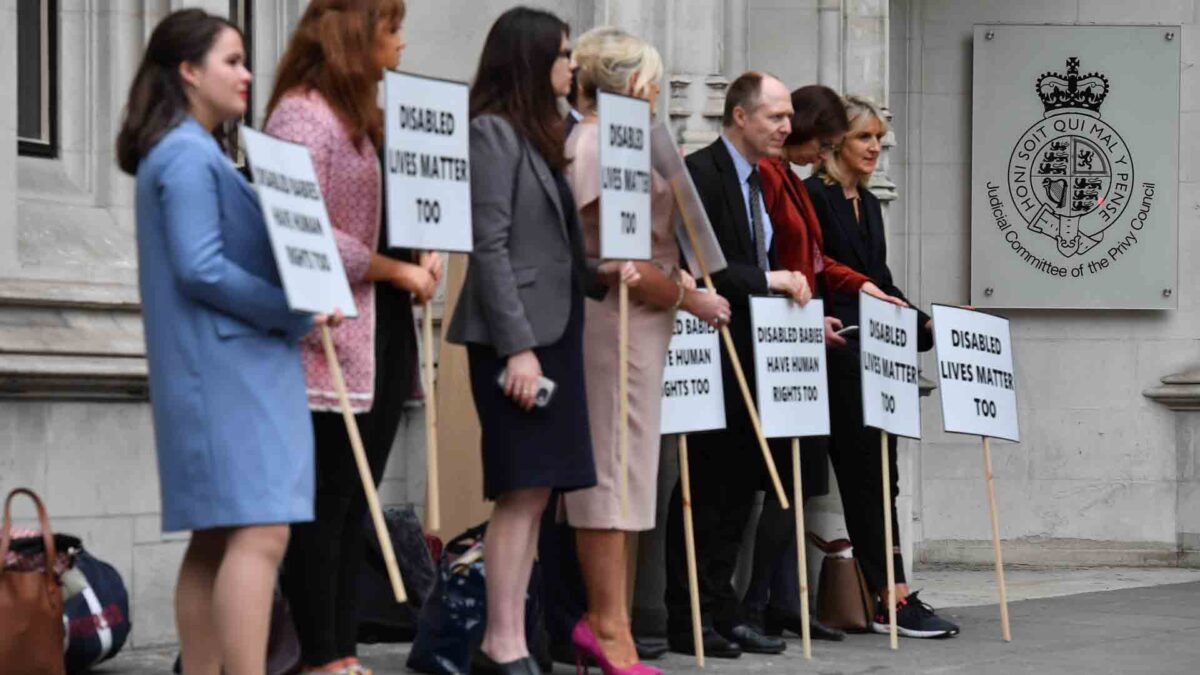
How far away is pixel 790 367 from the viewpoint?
7.89 metres

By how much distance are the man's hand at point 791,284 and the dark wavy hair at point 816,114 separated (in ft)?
2.38

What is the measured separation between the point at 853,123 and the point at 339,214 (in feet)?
10.3

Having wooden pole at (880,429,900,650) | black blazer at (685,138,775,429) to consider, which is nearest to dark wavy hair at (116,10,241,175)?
black blazer at (685,138,775,429)

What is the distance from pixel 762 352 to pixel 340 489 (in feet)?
7.06

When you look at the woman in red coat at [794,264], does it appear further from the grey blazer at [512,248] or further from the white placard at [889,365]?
the grey blazer at [512,248]

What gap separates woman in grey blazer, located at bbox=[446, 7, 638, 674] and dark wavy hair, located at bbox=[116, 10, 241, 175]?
3.70ft

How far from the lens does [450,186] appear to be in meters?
6.11

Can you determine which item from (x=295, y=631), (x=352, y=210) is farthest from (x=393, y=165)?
(x=295, y=631)

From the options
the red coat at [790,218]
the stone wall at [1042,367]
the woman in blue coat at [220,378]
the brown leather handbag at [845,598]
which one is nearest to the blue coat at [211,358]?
the woman in blue coat at [220,378]

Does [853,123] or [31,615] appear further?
[853,123]

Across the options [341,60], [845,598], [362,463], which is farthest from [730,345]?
[362,463]

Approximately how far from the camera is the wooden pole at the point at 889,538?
26.5ft

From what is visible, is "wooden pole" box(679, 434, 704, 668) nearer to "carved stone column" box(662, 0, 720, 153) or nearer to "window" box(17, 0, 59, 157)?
"window" box(17, 0, 59, 157)

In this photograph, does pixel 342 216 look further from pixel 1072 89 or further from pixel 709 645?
pixel 1072 89
